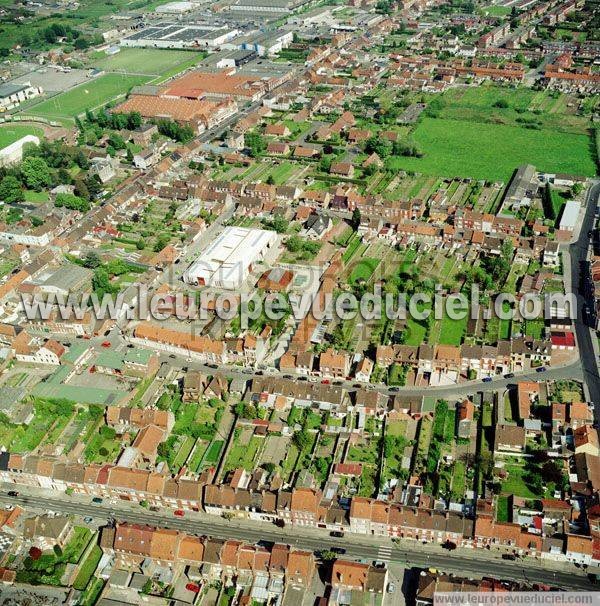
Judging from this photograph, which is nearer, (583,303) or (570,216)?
(583,303)

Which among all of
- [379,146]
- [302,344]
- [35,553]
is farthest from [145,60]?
[35,553]

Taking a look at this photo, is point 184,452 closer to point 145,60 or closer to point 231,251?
point 231,251

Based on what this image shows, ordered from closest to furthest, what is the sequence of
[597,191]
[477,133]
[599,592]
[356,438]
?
[599,592] → [356,438] → [597,191] → [477,133]

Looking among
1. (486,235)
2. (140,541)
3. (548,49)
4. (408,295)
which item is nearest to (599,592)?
(140,541)

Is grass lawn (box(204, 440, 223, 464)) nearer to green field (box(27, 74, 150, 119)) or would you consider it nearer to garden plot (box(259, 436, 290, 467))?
garden plot (box(259, 436, 290, 467))

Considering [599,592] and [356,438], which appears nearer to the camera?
[599,592]

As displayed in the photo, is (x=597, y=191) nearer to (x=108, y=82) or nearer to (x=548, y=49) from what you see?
(x=548, y=49)
